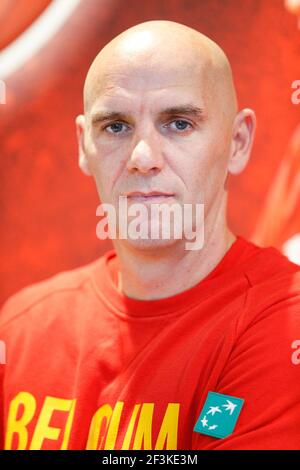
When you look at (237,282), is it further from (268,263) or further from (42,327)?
(42,327)

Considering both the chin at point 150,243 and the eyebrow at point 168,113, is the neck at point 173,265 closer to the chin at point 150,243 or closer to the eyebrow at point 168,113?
the chin at point 150,243

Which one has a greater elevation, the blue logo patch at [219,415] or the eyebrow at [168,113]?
the eyebrow at [168,113]

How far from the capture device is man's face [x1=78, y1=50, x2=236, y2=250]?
1431mm

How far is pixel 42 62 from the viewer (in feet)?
6.94

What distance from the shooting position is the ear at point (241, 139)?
1582mm

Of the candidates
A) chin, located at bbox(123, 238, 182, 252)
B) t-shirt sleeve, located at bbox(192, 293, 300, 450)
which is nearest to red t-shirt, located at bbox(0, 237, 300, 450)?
t-shirt sleeve, located at bbox(192, 293, 300, 450)

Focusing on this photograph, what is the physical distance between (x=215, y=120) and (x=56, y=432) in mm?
674

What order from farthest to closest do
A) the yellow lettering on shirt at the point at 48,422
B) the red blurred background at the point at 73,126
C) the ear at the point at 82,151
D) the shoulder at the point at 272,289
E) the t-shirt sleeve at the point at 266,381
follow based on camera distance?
the red blurred background at the point at 73,126
the ear at the point at 82,151
the yellow lettering on shirt at the point at 48,422
the shoulder at the point at 272,289
the t-shirt sleeve at the point at 266,381

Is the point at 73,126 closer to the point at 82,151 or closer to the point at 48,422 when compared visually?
the point at 82,151

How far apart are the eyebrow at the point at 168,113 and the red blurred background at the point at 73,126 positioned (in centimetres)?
60

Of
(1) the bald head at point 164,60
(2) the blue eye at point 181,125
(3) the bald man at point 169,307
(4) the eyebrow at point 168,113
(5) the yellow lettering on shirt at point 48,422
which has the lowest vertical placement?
(5) the yellow lettering on shirt at point 48,422

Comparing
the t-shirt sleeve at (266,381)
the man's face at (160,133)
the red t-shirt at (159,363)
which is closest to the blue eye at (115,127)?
the man's face at (160,133)

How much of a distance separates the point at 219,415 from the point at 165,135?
0.51m

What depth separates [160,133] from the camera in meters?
1.46
